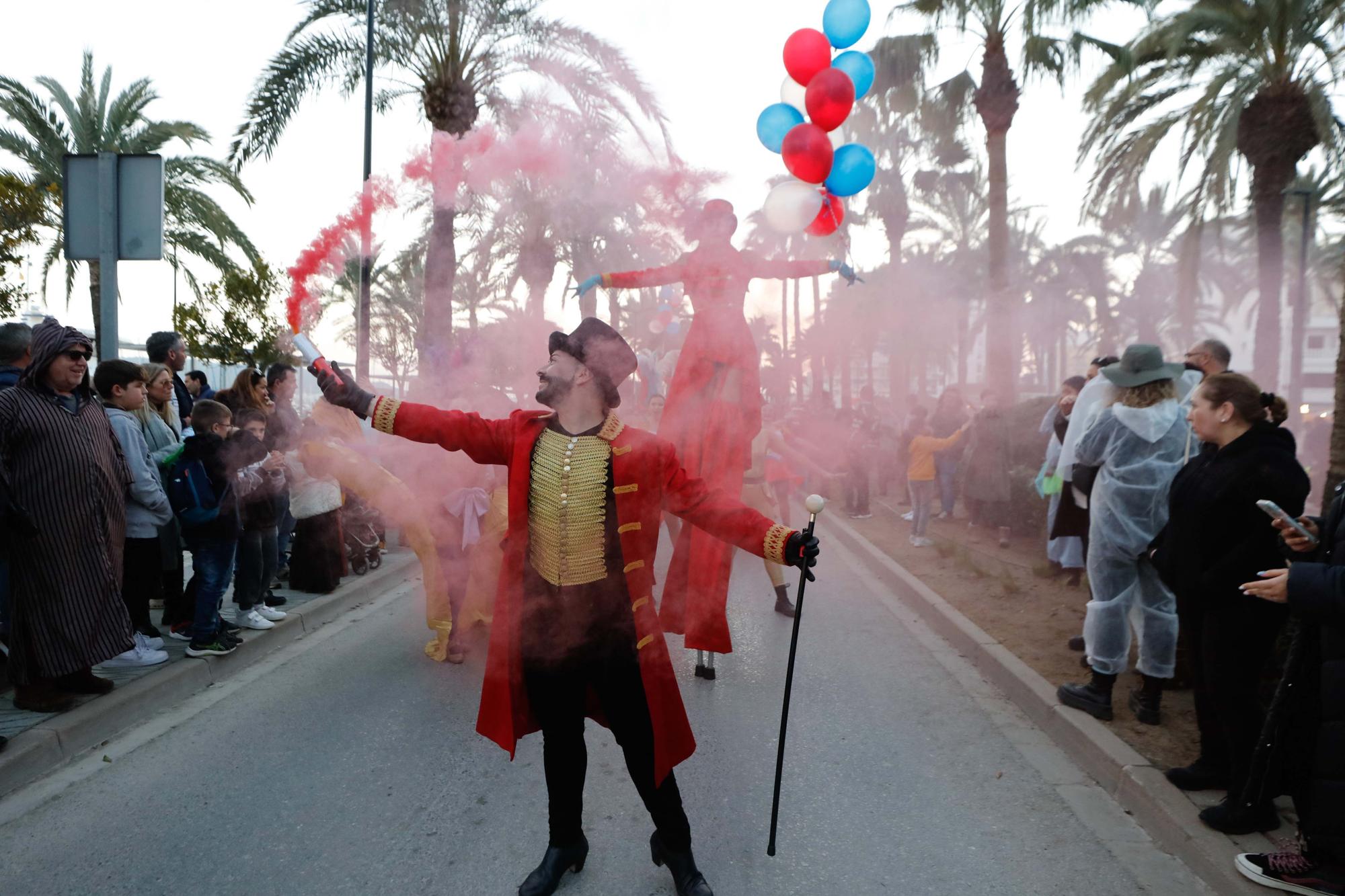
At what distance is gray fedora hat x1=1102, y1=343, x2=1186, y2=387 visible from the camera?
4.20 metres

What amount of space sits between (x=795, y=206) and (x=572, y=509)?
3.82 m

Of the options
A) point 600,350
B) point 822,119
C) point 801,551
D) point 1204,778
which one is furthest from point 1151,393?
point 600,350

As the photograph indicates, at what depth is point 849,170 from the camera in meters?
5.93

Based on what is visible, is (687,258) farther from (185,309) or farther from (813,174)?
(185,309)

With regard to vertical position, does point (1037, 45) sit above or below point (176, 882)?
above

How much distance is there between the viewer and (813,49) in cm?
604

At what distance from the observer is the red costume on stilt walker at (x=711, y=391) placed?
15.1 ft

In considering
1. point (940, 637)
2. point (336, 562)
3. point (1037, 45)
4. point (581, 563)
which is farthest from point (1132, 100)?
point (581, 563)

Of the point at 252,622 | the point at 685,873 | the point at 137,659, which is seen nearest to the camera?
the point at 685,873

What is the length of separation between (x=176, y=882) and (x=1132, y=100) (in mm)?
18956

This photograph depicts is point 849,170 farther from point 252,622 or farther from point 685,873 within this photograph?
point 252,622

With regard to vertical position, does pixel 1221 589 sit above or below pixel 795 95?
below

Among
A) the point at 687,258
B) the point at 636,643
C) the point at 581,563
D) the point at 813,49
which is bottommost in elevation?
the point at 636,643

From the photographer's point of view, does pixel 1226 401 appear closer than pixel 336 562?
Yes
